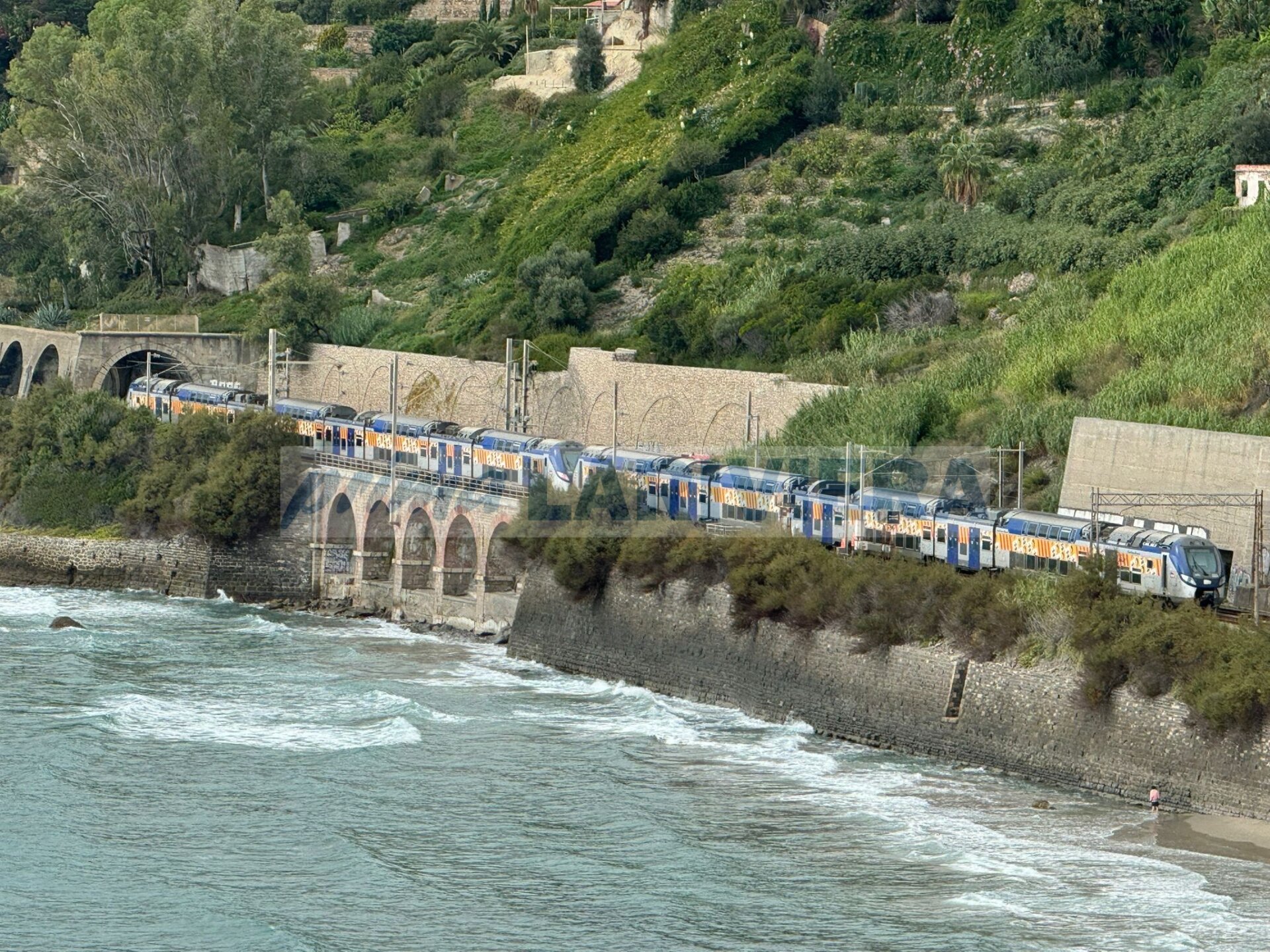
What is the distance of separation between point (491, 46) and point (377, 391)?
35084 millimetres

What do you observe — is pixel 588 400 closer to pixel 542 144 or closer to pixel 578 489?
pixel 578 489

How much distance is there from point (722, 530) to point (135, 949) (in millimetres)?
23759

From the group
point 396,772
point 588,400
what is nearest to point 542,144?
point 588,400

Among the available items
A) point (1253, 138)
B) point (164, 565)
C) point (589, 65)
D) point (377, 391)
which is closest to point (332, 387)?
point (377, 391)

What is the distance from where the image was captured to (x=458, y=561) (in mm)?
69312

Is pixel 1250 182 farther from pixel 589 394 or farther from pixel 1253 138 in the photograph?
pixel 589 394

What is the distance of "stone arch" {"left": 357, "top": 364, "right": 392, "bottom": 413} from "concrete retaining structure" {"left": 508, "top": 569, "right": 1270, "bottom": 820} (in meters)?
23.5

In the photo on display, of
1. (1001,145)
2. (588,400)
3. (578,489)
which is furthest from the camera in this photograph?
(1001,145)

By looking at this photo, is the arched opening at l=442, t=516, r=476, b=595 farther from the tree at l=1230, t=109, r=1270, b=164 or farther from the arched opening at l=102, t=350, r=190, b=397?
the tree at l=1230, t=109, r=1270, b=164

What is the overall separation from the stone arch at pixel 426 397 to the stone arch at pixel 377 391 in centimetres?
134

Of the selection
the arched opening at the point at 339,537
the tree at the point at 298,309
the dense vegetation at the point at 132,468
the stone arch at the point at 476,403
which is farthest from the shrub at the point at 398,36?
the arched opening at the point at 339,537

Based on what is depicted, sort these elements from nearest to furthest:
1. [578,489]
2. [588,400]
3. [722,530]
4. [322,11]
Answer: [722,530] < [578,489] < [588,400] < [322,11]

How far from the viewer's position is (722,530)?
5944cm

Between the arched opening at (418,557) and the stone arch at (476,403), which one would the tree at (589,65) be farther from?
the arched opening at (418,557)
